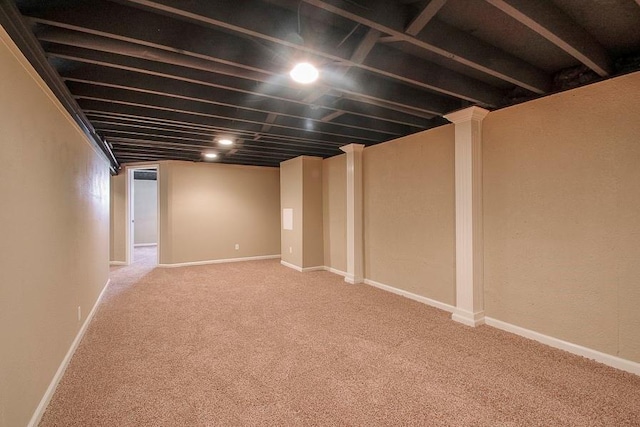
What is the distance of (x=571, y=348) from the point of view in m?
2.54

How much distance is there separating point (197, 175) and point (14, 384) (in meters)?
5.37

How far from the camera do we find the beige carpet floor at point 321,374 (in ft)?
5.87

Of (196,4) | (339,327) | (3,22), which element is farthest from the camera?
(339,327)

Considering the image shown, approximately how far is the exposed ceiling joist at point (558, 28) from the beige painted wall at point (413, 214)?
1.44 meters

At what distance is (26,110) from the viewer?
177cm

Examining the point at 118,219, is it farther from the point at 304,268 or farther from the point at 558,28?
the point at 558,28

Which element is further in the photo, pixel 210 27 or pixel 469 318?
pixel 469 318

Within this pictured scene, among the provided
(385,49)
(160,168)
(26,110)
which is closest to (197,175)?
(160,168)

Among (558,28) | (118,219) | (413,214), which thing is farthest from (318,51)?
(118,219)

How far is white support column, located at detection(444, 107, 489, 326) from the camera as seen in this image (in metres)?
3.16

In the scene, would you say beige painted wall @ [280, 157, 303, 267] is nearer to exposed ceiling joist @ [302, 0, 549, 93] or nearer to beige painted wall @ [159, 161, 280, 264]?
beige painted wall @ [159, 161, 280, 264]

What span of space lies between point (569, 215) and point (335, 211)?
3594mm

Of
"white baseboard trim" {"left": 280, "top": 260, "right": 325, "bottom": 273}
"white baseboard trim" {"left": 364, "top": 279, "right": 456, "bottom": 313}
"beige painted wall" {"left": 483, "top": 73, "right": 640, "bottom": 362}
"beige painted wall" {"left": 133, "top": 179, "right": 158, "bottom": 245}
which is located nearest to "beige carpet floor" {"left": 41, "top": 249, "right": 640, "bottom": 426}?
"white baseboard trim" {"left": 364, "top": 279, "right": 456, "bottom": 313}

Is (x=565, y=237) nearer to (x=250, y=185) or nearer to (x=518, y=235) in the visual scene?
(x=518, y=235)
